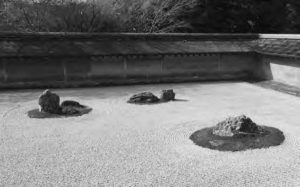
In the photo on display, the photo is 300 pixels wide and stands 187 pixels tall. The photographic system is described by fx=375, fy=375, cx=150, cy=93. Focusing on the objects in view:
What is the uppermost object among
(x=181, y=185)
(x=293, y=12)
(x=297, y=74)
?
(x=293, y=12)

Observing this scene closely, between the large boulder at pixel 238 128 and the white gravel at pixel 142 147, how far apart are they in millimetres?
802

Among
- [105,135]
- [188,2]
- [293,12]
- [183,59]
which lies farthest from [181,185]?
[293,12]

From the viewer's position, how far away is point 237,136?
9000 mm

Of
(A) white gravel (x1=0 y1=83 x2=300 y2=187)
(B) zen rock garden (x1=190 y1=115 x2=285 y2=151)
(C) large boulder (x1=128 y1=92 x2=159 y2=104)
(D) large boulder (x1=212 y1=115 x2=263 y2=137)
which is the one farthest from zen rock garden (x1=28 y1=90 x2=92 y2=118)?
(D) large boulder (x1=212 y1=115 x2=263 y2=137)

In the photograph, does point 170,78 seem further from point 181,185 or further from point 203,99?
point 181,185

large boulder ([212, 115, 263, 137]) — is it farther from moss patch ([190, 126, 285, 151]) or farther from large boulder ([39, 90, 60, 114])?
large boulder ([39, 90, 60, 114])

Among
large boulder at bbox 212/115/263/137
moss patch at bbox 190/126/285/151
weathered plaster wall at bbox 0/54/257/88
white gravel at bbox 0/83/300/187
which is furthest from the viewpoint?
weathered plaster wall at bbox 0/54/257/88

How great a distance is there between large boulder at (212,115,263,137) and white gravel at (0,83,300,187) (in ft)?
2.63

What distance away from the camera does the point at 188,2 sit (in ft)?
87.1

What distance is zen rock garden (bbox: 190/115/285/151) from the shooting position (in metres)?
8.59

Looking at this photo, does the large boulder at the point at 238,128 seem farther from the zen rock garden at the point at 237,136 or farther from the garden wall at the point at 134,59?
the garden wall at the point at 134,59

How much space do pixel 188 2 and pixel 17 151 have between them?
2040 cm

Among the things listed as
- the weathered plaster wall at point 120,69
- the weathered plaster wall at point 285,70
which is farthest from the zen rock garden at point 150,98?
the weathered plaster wall at point 285,70

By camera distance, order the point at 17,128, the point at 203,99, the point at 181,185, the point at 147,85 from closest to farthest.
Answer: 1. the point at 181,185
2. the point at 17,128
3. the point at 203,99
4. the point at 147,85
